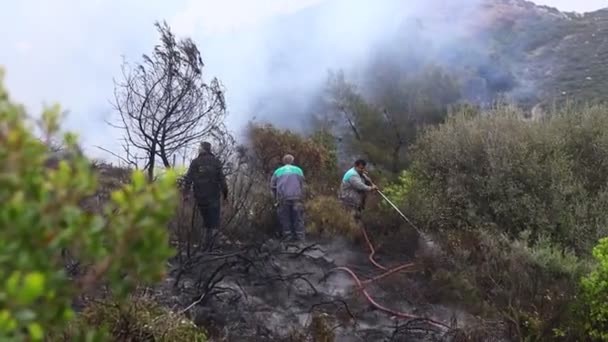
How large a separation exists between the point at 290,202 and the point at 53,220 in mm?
10144

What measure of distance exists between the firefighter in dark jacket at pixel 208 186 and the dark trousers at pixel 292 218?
1.18 metres

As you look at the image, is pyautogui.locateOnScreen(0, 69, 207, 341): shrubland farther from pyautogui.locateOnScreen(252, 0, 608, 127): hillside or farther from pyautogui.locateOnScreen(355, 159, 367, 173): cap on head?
pyautogui.locateOnScreen(252, 0, 608, 127): hillside

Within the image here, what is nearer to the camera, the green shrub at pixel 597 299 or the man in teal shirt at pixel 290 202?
the green shrub at pixel 597 299

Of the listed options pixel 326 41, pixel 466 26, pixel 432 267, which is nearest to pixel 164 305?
pixel 432 267

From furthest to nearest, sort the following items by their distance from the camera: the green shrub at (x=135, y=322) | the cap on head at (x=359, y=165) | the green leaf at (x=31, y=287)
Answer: the cap on head at (x=359, y=165) < the green shrub at (x=135, y=322) < the green leaf at (x=31, y=287)

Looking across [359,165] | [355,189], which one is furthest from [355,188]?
[359,165]

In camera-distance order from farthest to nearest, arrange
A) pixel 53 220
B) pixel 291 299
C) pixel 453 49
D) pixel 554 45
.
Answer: pixel 554 45
pixel 453 49
pixel 291 299
pixel 53 220

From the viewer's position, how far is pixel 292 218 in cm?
1196

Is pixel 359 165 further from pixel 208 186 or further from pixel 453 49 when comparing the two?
pixel 453 49

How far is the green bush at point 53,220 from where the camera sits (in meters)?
1.60

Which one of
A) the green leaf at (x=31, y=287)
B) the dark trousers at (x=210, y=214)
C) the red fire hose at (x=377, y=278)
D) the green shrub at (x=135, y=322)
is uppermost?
the green leaf at (x=31, y=287)

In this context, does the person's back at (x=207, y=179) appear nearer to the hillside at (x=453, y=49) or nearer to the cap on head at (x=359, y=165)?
the cap on head at (x=359, y=165)

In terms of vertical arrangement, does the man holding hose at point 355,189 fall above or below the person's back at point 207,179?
below

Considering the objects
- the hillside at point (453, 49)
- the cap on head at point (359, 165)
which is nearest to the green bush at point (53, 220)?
the cap on head at point (359, 165)
